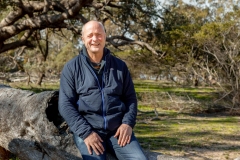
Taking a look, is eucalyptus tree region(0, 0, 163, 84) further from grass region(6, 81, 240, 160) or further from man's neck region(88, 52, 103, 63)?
man's neck region(88, 52, 103, 63)

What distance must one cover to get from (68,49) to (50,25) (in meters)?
18.2

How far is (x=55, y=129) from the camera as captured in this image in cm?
311

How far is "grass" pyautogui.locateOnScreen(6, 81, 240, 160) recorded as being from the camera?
Answer: 20.9ft

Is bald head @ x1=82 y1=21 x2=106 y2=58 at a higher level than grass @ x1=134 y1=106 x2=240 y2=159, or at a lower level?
higher

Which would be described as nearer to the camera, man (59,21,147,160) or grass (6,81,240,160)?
man (59,21,147,160)

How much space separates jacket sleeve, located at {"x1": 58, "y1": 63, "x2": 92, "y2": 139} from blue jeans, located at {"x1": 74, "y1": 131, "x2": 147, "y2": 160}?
0.10 metres

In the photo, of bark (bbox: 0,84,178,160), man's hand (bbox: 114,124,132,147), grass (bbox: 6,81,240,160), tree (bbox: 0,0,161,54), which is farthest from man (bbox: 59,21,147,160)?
tree (bbox: 0,0,161,54)

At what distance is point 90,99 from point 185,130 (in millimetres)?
6088

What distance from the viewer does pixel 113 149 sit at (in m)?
2.98

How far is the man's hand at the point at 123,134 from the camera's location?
293 cm

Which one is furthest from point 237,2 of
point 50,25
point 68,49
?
point 68,49

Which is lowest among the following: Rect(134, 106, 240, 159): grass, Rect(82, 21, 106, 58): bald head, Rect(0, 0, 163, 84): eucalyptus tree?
Rect(134, 106, 240, 159): grass

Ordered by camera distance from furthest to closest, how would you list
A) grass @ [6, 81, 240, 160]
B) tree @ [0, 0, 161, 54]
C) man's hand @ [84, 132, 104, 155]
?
tree @ [0, 0, 161, 54] < grass @ [6, 81, 240, 160] < man's hand @ [84, 132, 104, 155]

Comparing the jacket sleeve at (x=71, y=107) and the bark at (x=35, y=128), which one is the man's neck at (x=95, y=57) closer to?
the jacket sleeve at (x=71, y=107)
